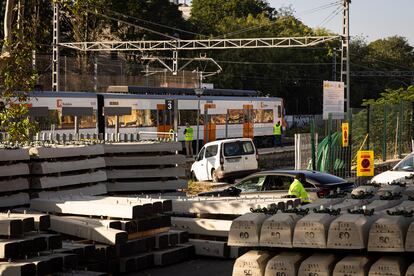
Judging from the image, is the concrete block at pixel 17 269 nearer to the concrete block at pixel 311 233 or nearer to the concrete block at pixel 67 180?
the concrete block at pixel 311 233

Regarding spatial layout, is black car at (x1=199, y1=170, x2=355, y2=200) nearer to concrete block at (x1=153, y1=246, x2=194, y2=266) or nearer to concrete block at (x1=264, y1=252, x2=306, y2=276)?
concrete block at (x1=153, y1=246, x2=194, y2=266)

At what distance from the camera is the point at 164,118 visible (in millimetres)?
47562

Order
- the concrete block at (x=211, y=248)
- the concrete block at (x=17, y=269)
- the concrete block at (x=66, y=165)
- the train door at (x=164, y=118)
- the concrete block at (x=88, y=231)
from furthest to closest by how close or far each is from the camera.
Answer: 1. the train door at (x=164, y=118)
2. the concrete block at (x=66, y=165)
3. the concrete block at (x=211, y=248)
4. the concrete block at (x=88, y=231)
5. the concrete block at (x=17, y=269)

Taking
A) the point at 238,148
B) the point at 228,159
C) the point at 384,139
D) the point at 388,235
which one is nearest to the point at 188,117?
the point at 384,139

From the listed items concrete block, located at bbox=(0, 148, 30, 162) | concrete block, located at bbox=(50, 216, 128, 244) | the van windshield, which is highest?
concrete block, located at bbox=(0, 148, 30, 162)

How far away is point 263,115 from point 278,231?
4889cm

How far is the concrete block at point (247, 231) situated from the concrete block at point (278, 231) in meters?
0.09

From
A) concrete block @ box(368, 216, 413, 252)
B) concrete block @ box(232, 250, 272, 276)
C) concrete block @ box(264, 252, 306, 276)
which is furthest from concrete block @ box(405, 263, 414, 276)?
concrete block @ box(232, 250, 272, 276)

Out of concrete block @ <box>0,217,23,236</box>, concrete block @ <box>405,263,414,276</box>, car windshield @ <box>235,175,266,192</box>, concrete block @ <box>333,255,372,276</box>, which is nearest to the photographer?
concrete block @ <box>405,263,414,276</box>

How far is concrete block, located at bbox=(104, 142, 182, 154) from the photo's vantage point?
19.1 meters

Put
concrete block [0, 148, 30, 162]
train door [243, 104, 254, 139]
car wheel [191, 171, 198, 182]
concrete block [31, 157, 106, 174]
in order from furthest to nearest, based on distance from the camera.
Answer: train door [243, 104, 254, 139], car wheel [191, 171, 198, 182], concrete block [31, 157, 106, 174], concrete block [0, 148, 30, 162]

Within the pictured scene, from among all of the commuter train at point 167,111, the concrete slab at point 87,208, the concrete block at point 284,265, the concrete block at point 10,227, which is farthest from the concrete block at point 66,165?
the commuter train at point 167,111

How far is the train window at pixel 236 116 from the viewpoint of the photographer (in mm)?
53781

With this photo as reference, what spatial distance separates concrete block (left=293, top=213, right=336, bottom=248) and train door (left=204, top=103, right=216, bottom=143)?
4200cm
